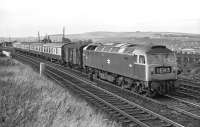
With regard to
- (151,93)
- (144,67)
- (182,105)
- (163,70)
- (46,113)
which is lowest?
(182,105)

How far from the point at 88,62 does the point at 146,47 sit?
9.85 metres

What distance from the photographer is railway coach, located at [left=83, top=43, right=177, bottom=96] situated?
1675 cm

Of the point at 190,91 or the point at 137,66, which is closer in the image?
the point at 137,66

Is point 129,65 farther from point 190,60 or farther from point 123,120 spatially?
point 190,60

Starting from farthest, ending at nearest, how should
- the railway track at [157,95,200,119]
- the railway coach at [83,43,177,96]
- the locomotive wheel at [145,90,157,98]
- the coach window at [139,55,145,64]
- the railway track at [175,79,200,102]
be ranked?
the railway track at [175,79,200,102]
the locomotive wheel at [145,90,157,98]
the coach window at [139,55,145,64]
the railway coach at [83,43,177,96]
the railway track at [157,95,200,119]

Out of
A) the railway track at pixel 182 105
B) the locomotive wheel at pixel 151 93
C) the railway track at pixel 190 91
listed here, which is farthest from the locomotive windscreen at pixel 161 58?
the railway track at pixel 190 91

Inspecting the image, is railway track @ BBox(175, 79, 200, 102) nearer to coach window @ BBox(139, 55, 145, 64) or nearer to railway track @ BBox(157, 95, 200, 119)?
railway track @ BBox(157, 95, 200, 119)

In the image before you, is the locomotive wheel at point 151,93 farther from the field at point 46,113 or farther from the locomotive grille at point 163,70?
the field at point 46,113

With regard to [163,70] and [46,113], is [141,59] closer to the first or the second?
[163,70]

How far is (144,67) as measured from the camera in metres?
16.7

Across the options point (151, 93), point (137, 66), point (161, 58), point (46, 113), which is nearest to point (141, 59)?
point (137, 66)

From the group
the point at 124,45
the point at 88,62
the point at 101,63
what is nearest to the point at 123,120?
the point at 124,45

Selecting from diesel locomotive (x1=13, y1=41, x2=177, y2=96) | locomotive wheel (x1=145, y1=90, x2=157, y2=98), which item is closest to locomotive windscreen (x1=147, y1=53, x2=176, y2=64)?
diesel locomotive (x1=13, y1=41, x2=177, y2=96)

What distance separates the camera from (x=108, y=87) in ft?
69.2
